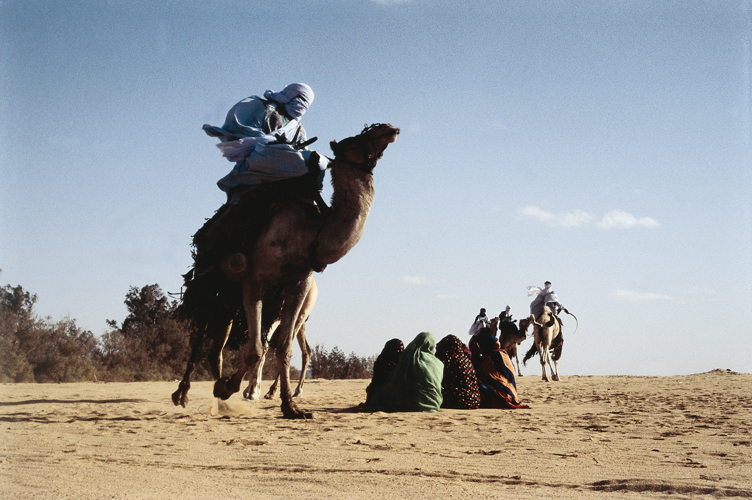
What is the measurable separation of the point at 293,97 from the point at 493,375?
441 cm

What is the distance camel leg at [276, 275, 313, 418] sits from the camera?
23.1 feet

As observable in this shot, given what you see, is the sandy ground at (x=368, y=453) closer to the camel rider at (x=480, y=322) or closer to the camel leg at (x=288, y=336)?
the camel leg at (x=288, y=336)

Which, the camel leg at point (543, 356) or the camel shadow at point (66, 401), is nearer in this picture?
the camel shadow at point (66, 401)

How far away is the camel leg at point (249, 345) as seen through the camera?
21.4ft

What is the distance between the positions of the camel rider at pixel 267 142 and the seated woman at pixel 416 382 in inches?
97.4

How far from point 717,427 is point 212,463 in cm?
507

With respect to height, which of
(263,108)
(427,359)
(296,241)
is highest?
(263,108)

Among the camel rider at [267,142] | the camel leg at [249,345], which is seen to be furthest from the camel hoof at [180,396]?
the camel rider at [267,142]

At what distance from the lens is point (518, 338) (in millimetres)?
13258

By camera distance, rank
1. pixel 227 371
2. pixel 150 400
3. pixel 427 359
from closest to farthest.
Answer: pixel 427 359
pixel 150 400
pixel 227 371

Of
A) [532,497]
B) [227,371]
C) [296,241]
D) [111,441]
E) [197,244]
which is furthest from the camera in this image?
[227,371]

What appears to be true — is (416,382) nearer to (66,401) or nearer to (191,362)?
(191,362)

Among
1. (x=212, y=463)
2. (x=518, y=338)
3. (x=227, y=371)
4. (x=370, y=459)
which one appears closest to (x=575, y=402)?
(x=518, y=338)

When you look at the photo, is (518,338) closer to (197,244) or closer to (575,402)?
(575,402)
